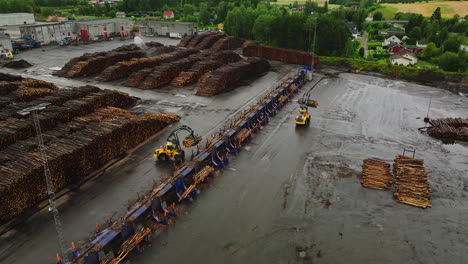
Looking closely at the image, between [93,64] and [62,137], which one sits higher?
[93,64]

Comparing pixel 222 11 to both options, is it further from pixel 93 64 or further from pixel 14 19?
pixel 93 64

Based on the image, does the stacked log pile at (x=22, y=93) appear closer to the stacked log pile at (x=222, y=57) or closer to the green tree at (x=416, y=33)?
the stacked log pile at (x=222, y=57)

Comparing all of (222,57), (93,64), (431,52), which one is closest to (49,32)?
(93,64)

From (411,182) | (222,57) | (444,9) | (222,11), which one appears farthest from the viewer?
(444,9)

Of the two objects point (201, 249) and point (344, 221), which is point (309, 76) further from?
point (201, 249)

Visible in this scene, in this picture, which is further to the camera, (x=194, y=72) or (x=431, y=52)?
(x=431, y=52)

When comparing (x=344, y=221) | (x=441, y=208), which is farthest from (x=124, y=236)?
(x=441, y=208)

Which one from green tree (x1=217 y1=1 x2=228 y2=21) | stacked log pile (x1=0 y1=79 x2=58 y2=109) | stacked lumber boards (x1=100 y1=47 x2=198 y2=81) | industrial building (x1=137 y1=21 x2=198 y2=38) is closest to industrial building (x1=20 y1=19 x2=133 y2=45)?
industrial building (x1=137 y1=21 x2=198 y2=38)
